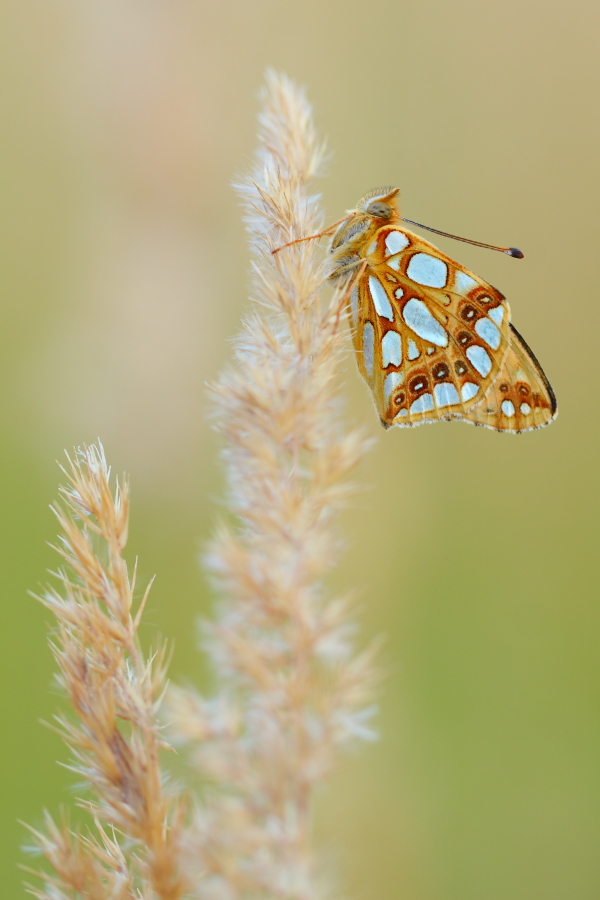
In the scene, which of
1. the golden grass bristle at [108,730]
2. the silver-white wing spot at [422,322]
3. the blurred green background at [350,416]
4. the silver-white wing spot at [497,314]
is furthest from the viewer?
the blurred green background at [350,416]

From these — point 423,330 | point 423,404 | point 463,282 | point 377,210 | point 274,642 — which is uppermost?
point 377,210

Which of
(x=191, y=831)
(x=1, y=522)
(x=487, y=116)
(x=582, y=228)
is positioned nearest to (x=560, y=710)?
(x=1, y=522)

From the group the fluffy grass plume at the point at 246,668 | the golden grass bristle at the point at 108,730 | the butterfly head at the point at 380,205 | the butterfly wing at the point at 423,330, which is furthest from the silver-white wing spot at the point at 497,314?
the golden grass bristle at the point at 108,730

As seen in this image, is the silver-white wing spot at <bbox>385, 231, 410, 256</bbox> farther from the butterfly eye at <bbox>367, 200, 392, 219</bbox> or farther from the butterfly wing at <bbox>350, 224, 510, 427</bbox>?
the butterfly eye at <bbox>367, 200, 392, 219</bbox>

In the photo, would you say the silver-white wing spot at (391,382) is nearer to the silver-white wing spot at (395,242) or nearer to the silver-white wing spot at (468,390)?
the silver-white wing spot at (468,390)

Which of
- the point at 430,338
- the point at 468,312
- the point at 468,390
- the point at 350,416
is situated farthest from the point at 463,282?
the point at 350,416

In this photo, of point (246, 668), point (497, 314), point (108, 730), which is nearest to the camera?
point (246, 668)

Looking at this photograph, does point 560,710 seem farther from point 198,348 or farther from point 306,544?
point 306,544

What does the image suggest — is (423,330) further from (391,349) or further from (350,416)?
(350,416)
